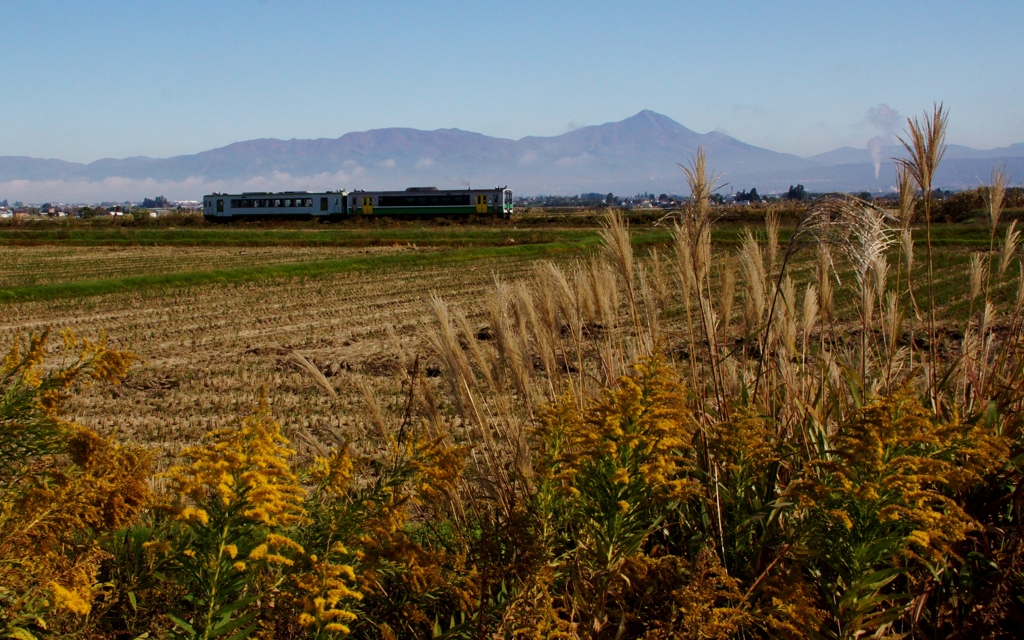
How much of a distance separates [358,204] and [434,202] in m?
6.49

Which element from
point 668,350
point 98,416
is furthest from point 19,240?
point 668,350

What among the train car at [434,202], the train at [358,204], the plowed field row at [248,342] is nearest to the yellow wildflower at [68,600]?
the plowed field row at [248,342]

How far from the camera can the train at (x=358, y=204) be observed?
201 ft

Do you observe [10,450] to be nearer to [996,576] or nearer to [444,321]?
[444,321]

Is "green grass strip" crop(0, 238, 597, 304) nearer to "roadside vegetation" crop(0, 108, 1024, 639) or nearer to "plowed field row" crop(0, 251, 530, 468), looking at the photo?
"plowed field row" crop(0, 251, 530, 468)

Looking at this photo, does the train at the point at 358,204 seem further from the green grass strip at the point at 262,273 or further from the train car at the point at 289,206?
the green grass strip at the point at 262,273

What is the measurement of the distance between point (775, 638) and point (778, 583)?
188 mm

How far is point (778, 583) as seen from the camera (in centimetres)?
257

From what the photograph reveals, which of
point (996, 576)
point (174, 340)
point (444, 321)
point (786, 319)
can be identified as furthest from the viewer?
point (174, 340)

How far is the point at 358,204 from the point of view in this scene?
63.3 meters

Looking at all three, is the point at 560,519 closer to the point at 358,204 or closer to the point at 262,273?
the point at 262,273

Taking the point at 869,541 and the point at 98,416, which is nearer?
the point at 869,541

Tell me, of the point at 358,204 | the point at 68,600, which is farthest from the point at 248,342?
the point at 358,204

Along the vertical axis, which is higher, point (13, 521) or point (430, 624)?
point (13, 521)
